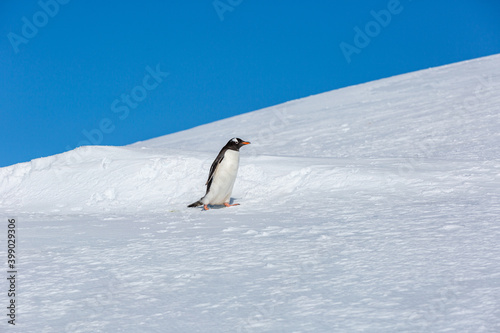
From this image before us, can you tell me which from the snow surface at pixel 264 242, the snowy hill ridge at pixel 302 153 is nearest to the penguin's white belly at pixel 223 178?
the snow surface at pixel 264 242

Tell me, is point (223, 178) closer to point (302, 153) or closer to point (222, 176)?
point (222, 176)

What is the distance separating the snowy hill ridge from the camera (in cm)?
702

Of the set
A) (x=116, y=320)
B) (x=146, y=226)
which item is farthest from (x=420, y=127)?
(x=116, y=320)

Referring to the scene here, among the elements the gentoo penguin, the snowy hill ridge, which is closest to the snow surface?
the snowy hill ridge

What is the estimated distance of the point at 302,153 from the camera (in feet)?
36.6

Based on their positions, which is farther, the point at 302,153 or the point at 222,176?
the point at 302,153

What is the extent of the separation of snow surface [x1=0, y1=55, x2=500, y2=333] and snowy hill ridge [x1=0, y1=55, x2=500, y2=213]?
4 centimetres

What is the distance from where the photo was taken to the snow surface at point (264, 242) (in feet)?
8.45

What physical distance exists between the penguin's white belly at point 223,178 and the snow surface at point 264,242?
254 millimetres

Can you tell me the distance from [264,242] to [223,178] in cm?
232

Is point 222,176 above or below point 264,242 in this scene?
above

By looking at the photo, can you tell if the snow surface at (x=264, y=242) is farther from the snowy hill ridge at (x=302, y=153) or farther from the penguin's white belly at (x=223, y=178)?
the penguin's white belly at (x=223, y=178)

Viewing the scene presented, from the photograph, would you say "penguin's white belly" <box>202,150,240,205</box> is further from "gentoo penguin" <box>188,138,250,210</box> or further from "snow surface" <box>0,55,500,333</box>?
"snow surface" <box>0,55,500,333</box>

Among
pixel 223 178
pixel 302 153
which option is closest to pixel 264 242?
pixel 223 178
